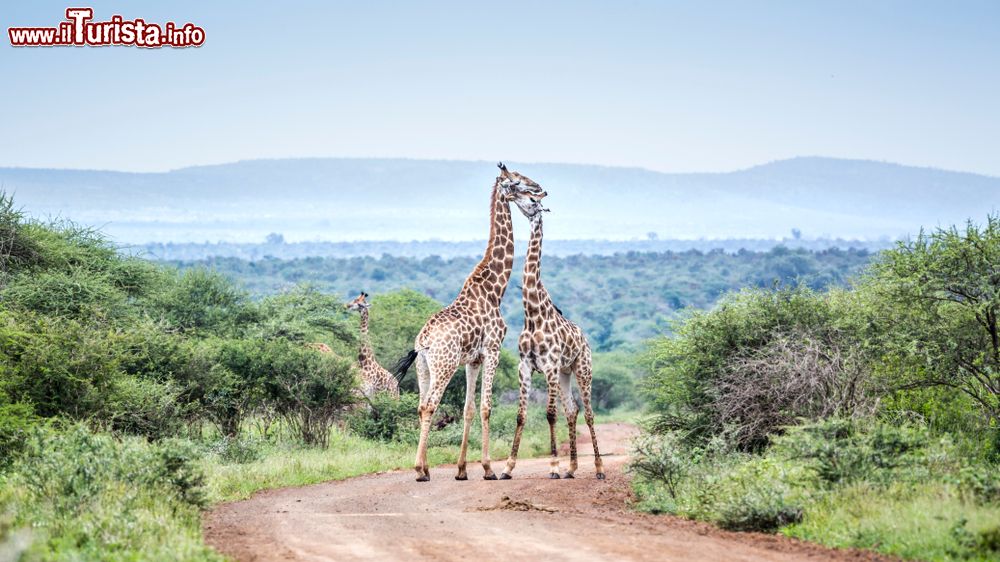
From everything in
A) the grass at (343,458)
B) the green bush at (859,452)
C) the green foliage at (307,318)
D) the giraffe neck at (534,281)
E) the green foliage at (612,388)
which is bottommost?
the green foliage at (612,388)

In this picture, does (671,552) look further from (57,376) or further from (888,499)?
(57,376)

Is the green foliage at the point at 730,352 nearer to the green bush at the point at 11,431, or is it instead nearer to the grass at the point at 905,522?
the grass at the point at 905,522

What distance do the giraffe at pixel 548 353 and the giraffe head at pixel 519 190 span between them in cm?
4

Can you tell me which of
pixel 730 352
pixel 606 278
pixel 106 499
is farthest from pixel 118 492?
pixel 606 278

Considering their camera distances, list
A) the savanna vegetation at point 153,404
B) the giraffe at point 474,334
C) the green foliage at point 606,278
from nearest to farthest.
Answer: the savanna vegetation at point 153,404, the giraffe at point 474,334, the green foliage at point 606,278

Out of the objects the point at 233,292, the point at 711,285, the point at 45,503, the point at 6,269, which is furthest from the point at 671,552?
the point at 711,285

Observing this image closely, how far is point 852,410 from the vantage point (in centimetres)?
1573

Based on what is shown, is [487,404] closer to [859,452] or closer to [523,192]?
[523,192]

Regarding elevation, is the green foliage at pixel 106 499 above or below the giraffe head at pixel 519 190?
below

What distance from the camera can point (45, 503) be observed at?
38.4 ft

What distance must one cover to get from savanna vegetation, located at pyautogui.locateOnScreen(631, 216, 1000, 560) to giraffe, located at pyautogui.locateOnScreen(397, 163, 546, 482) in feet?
9.33

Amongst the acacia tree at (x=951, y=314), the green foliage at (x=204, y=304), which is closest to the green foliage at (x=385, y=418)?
the green foliage at (x=204, y=304)

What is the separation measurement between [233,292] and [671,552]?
821 inches

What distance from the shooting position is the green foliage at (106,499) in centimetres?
1020
